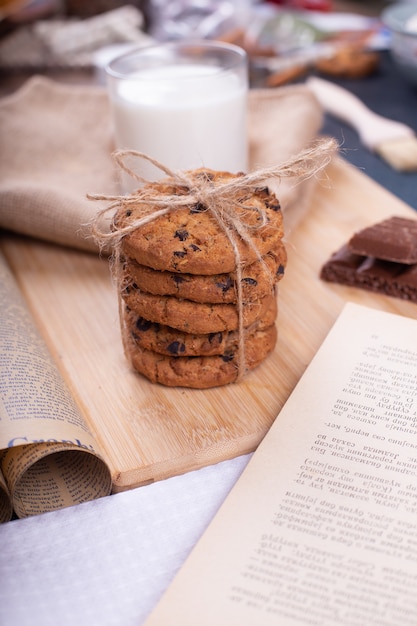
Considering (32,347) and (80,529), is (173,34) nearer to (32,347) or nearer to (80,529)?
(32,347)

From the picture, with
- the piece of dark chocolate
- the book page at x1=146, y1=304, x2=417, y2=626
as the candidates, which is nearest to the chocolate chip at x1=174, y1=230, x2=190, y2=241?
the book page at x1=146, y1=304, x2=417, y2=626

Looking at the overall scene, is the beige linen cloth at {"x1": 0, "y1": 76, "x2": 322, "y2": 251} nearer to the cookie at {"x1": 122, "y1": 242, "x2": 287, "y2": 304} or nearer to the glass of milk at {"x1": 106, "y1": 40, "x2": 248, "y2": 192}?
the glass of milk at {"x1": 106, "y1": 40, "x2": 248, "y2": 192}

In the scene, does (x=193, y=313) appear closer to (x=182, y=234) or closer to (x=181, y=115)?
(x=182, y=234)

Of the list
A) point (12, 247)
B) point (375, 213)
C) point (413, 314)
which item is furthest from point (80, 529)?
point (375, 213)

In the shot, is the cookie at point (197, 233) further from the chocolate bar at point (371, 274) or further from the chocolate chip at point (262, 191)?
the chocolate bar at point (371, 274)

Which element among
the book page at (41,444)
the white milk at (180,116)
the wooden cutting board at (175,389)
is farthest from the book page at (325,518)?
the white milk at (180,116)
